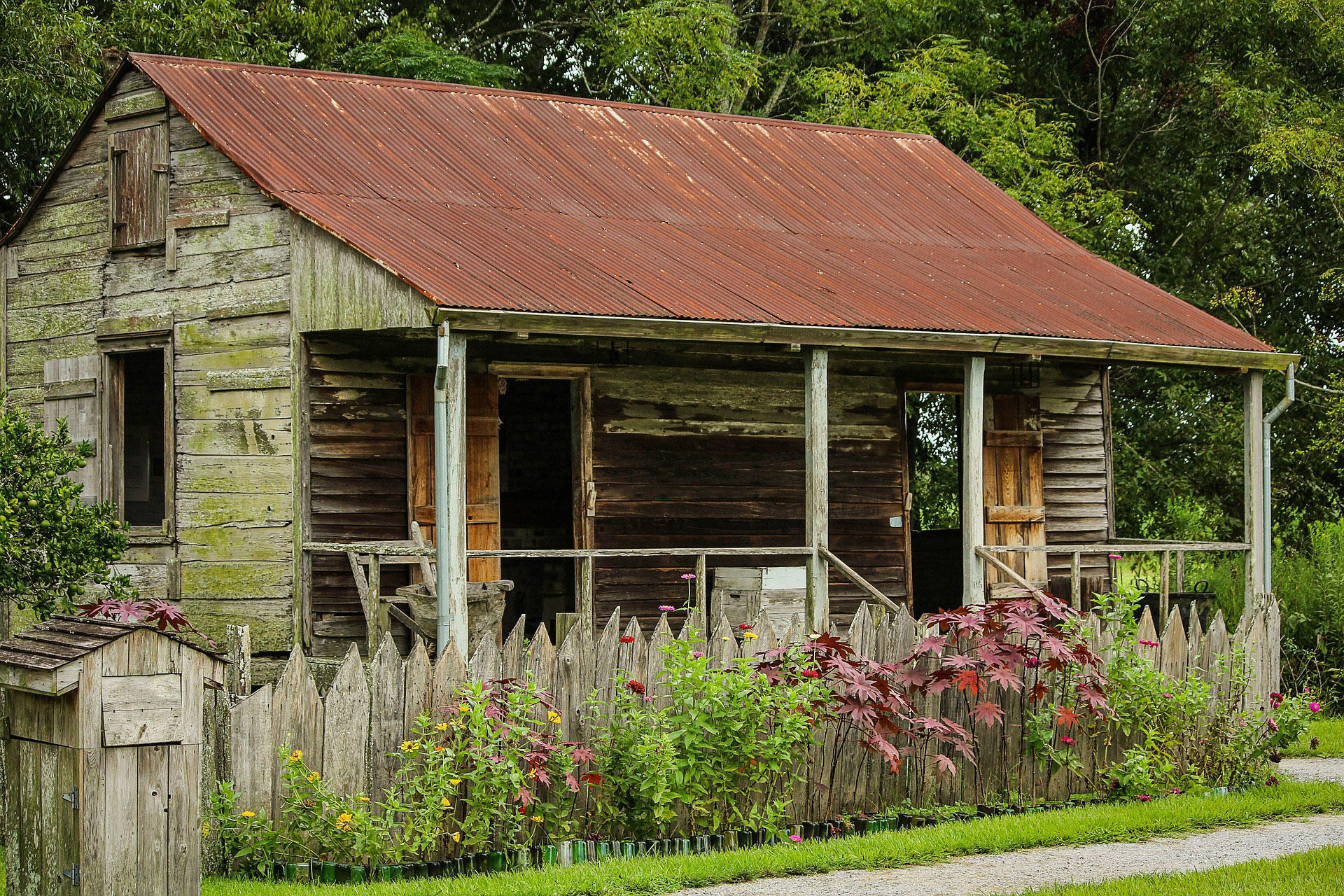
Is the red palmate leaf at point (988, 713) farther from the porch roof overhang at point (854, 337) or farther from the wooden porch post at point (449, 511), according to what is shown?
the porch roof overhang at point (854, 337)

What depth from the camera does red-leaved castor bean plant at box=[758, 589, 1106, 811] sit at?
345 inches

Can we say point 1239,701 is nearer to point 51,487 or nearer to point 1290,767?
point 1290,767

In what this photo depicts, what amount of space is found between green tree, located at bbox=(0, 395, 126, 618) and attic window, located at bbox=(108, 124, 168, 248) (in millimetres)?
2378

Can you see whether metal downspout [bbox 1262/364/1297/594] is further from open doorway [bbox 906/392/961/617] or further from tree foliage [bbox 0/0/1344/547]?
tree foliage [bbox 0/0/1344/547]

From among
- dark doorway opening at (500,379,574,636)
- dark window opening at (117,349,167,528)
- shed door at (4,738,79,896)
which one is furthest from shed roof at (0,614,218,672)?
dark doorway opening at (500,379,574,636)

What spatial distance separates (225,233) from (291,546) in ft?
8.21

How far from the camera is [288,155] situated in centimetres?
1288

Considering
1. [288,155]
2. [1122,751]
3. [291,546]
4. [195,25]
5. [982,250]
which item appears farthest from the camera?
[195,25]

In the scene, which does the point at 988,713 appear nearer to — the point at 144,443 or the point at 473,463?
the point at 473,463

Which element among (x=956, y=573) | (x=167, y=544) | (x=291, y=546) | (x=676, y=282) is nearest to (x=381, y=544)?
(x=291, y=546)

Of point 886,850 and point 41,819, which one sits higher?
point 41,819

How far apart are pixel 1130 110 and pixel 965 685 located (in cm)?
1854

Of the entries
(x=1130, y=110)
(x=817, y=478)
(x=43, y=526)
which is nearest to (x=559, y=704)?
(x=817, y=478)

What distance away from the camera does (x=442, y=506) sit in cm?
1037
